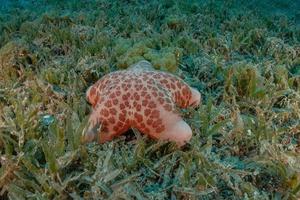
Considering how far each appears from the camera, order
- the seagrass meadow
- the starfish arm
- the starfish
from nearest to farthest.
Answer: the seagrass meadow → the starfish → the starfish arm

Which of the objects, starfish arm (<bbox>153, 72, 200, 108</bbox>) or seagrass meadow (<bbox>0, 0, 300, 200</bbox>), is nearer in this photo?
seagrass meadow (<bbox>0, 0, 300, 200</bbox>)

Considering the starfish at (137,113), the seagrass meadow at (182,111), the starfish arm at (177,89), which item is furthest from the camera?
the starfish arm at (177,89)

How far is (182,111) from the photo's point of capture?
3.49m

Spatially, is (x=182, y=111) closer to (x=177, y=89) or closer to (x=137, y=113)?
(x=177, y=89)

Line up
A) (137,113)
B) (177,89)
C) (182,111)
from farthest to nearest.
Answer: (182,111) < (177,89) < (137,113)

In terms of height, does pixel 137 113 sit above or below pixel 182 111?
above

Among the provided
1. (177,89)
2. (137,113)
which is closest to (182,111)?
(177,89)

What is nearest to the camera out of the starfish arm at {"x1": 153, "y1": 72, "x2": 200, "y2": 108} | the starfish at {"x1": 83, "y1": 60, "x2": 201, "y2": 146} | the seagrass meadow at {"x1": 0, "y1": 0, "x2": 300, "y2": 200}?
the seagrass meadow at {"x1": 0, "y1": 0, "x2": 300, "y2": 200}

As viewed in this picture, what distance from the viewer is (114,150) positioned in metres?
2.99

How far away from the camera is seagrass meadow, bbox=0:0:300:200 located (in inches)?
103

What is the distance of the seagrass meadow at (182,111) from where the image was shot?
8.61ft

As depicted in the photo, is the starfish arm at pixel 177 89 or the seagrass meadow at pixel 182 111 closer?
the seagrass meadow at pixel 182 111

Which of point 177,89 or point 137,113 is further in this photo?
point 177,89

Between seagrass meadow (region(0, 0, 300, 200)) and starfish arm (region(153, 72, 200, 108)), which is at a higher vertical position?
starfish arm (region(153, 72, 200, 108))
